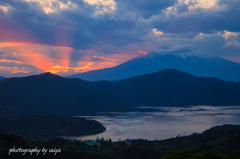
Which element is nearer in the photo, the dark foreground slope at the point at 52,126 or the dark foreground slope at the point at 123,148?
→ the dark foreground slope at the point at 123,148

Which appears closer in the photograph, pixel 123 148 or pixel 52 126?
pixel 123 148

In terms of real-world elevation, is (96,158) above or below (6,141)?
below

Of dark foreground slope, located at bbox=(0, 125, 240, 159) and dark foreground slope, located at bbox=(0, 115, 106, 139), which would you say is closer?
dark foreground slope, located at bbox=(0, 125, 240, 159)

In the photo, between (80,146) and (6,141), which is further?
(80,146)

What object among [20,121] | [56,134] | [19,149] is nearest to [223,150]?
[19,149]

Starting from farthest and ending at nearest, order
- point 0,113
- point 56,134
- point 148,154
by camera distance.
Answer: point 0,113 → point 56,134 → point 148,154

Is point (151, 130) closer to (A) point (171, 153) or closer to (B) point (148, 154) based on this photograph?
(B) point (148, 154)

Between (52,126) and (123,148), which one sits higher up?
(52,126)

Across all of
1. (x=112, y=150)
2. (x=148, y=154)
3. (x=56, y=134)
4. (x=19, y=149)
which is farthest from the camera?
(x=56, y=134)
